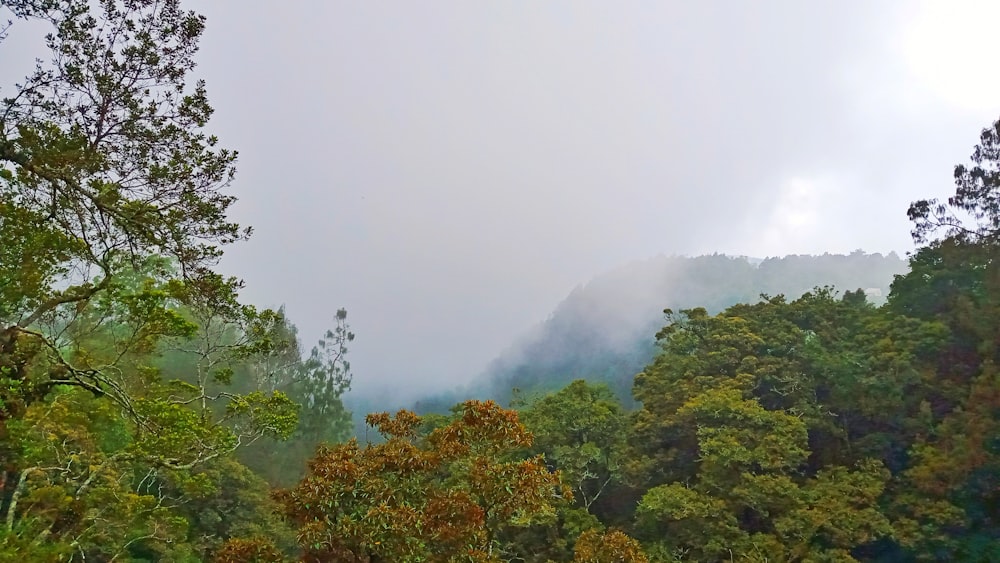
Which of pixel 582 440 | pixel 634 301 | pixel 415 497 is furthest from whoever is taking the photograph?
pixel 634 301

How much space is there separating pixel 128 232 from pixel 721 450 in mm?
11934

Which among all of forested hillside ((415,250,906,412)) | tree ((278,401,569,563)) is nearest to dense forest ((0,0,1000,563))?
tree ((278,401,569,563))

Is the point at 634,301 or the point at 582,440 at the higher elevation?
the point at 634,301

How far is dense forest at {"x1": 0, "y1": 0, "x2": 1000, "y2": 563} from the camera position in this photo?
5.10 metres

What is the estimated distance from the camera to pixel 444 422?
18484mm

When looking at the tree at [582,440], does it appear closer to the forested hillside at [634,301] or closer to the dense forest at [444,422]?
the dense forest at [444,422]

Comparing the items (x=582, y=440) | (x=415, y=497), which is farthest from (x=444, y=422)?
(x=415, y=497)

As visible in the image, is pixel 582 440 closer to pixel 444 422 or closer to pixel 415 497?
pixel 444 422

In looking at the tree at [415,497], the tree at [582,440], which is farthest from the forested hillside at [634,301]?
the tree at [415,497]

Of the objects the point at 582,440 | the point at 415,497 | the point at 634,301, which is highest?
the point at 634,301

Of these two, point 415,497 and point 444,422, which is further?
point 444,422

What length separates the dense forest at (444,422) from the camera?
5098 millimetres

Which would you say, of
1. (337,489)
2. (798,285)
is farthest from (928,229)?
(798,285)

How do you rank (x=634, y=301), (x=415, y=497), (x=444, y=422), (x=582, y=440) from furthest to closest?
(x=634, y=301), (x=444, y=422), (x=582, y=440), (x=415, y=497)
